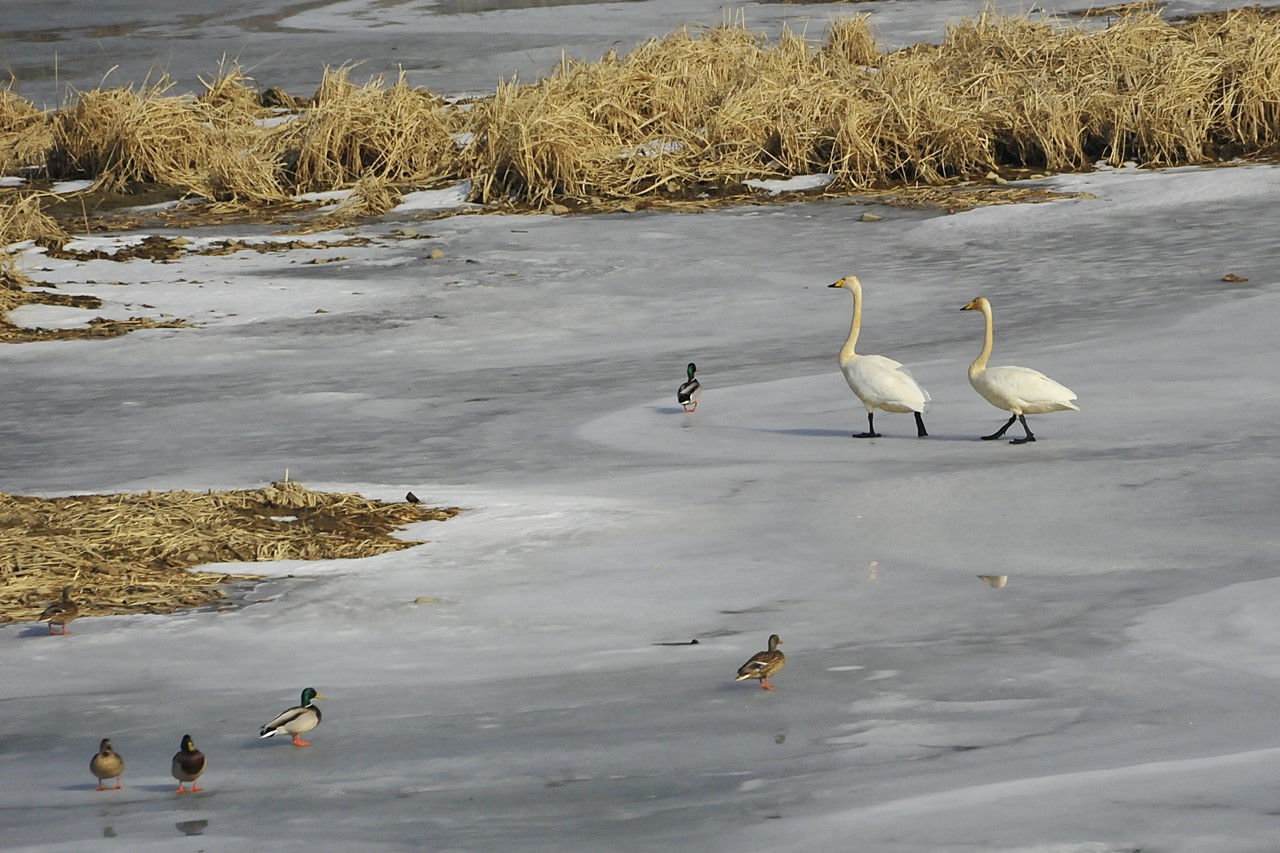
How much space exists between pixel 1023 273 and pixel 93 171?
997cm

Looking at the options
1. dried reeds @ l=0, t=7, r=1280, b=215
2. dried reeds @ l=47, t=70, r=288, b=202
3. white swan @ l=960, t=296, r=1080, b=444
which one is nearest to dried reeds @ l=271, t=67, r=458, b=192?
dried reeds @ l=0, t=7, r=1280, b=215

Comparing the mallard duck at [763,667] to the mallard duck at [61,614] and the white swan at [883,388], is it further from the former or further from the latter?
the white swan at [883,388]

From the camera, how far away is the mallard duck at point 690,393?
934 cm

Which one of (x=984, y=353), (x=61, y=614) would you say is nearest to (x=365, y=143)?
(x=984, y=353)

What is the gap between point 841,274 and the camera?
13.2 meters

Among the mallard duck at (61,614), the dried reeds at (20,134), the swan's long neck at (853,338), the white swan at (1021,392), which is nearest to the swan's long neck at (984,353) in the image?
the white swan at (1021,392)

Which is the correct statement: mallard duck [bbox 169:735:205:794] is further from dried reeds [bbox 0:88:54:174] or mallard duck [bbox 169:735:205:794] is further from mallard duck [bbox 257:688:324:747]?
dried reeds [bbox 0:88:54:174]

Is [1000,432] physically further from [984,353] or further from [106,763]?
[106,763]

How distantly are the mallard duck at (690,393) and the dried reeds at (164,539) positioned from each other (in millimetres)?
1995

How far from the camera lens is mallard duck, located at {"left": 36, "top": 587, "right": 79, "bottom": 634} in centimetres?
621

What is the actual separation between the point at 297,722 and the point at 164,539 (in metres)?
2.37

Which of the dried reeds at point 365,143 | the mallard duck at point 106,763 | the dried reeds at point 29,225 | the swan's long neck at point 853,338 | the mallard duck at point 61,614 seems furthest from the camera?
the dried reeds at point 365,143

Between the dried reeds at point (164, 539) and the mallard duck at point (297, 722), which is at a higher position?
the mallard duck at point (297, 722)

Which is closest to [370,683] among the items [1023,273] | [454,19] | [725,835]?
[725,835]
